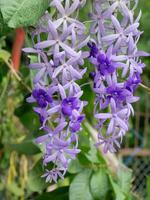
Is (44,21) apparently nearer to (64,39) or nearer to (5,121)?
(64,39)

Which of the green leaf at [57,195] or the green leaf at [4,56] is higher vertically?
the green leaf at [4,56]

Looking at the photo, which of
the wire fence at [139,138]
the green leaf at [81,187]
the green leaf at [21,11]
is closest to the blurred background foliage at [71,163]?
the green leaf at [81,187]

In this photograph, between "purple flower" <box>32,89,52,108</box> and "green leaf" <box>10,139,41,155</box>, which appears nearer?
"purple flower" <box>32,89,52,108</box>

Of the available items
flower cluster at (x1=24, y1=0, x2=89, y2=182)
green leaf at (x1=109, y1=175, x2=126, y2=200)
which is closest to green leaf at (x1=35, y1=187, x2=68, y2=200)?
green leaf at (x1=109, y1=175, x2=126, y2=200)

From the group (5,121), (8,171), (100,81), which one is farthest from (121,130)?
(8,171)

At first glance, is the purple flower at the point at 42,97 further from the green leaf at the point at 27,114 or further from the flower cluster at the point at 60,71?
the green leaf at the point at 27,114

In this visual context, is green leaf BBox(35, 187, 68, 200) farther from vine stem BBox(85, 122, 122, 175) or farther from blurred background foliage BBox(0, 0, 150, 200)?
vine stem BBox(85, 122, 122, 175)
